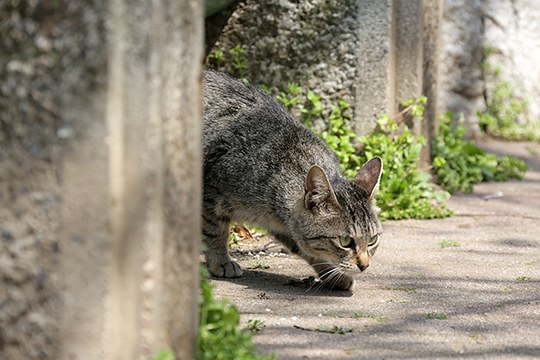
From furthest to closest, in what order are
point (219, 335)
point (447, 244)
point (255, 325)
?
1. point (447, 244)
2. point (255, 325)
3. point (219, 335)

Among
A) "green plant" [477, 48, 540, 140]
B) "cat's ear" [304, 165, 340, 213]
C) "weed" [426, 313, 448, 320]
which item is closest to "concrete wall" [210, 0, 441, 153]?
"cat's ear" [304, 165, 340, 213]

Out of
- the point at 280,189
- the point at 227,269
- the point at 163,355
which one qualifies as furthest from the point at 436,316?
the point at 163,355

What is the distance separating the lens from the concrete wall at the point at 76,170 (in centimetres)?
288

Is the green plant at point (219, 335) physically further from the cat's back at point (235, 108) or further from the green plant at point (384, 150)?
the green plant at point (384, 150)

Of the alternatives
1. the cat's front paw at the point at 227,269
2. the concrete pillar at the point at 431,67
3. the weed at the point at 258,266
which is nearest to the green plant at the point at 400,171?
the concrete pillar at the point at 431,67

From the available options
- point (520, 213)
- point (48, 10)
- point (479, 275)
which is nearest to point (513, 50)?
point (520, 213)

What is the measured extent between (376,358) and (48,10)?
6.49ft

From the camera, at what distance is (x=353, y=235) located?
17.1ft

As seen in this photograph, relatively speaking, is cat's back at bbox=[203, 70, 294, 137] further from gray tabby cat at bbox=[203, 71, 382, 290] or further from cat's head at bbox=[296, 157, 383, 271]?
cat's head at bbox=[296, 157, 383, 271]

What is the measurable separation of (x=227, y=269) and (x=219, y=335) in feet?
6.96

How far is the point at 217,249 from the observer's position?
574 centimetres

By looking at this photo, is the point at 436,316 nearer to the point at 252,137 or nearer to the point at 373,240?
the point at 373,240

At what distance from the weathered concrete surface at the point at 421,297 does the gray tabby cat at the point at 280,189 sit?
0.24m

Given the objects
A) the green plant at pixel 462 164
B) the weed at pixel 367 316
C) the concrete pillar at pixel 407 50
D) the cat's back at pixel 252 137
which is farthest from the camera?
the green plant at pixel 462 164
